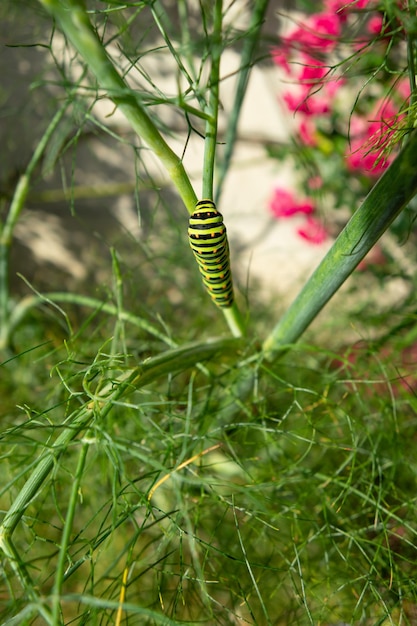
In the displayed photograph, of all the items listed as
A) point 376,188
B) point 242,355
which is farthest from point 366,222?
point 242,355

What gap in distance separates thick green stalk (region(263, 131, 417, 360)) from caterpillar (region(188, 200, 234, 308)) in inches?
3.0

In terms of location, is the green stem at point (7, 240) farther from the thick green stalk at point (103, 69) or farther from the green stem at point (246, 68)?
the thick green stalk at point (103, 69)

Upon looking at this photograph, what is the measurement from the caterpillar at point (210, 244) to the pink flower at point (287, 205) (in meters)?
0.71

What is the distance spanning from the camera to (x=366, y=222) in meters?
0.39

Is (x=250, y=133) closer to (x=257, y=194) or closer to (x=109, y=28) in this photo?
(x=257, y=194)

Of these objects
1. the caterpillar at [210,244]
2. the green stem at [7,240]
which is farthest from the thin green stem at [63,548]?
the green stem at [7,240]

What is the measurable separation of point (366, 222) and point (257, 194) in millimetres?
919

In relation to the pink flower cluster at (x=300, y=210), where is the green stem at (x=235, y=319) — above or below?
below

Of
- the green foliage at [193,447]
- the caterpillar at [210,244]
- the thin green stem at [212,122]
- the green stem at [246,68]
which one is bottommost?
the green foliage at [193,447]

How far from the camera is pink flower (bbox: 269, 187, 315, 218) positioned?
1.13 meters

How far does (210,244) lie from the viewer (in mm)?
413

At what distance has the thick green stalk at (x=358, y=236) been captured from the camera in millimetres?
352

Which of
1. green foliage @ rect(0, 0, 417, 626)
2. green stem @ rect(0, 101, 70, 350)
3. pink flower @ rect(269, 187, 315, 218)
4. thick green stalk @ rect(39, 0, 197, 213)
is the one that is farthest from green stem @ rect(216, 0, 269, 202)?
pink flower @ rect(269, 187, 315, 218)

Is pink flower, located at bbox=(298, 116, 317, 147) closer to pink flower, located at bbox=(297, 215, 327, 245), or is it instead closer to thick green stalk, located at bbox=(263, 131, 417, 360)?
pink flower, located at bbox=(297, 215, 327, 245)
